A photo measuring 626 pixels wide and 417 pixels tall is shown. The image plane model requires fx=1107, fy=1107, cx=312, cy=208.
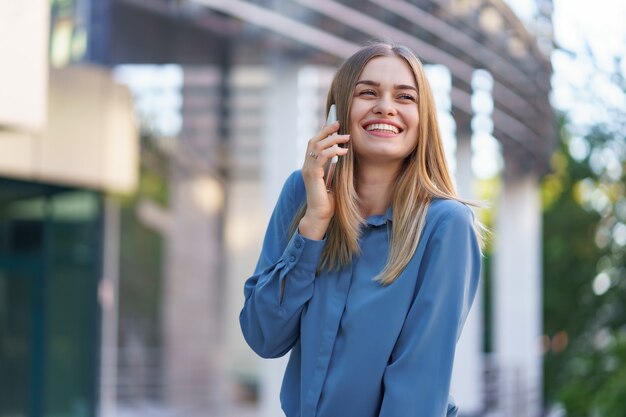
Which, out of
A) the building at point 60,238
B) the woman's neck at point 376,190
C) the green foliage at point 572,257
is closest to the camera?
the woman's neck at point 376,190

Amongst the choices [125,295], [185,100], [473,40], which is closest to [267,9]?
[473,40]

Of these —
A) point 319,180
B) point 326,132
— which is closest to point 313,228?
point 319,180

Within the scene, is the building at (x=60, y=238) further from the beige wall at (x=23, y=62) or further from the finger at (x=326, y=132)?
the finger at (x=326, y=132)

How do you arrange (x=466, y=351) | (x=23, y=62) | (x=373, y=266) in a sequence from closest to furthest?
(x=373, y=266) < (x=23, y=62) < (x=466, y=351)

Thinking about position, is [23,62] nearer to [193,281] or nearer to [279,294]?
[279,294]

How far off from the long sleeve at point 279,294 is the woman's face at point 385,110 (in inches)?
10.1

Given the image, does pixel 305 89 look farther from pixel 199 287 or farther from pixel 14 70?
pixel 199 287

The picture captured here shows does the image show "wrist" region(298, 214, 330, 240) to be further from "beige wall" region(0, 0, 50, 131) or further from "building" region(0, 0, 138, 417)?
"building" region(0, 0, 138, 417)

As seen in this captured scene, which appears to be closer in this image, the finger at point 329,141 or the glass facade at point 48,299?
the finger at point 329,141

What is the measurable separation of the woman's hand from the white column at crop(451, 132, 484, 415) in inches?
540

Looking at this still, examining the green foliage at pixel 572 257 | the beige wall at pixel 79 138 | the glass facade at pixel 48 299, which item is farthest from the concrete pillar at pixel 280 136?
the green foliage at pixel 572 257

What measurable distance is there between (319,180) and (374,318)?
0.32m

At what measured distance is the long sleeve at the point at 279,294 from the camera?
2.36m

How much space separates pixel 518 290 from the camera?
2306cm
